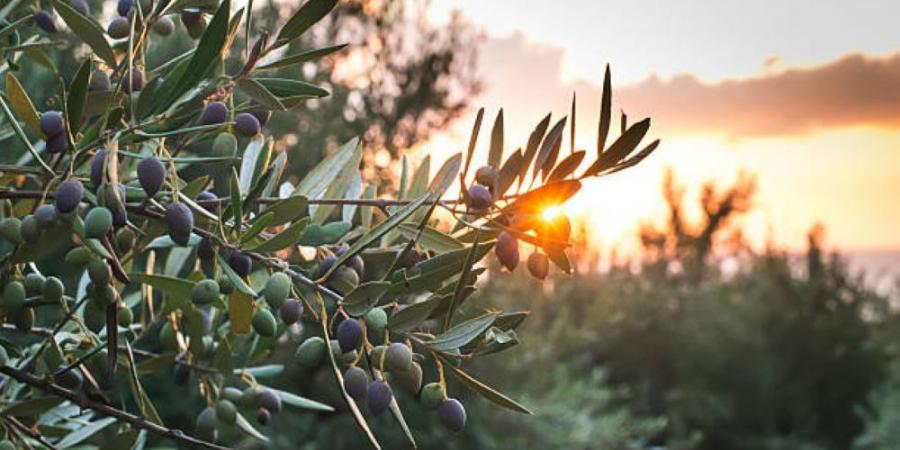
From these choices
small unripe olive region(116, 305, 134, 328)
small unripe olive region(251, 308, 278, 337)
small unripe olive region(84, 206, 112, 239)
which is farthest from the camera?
small unripe olive region(116, 305, 134, 328)

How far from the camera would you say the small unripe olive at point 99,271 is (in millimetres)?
481

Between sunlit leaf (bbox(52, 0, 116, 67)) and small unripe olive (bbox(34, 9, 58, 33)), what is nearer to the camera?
sunlit leaf (bbox(52, 0, 116, 67))

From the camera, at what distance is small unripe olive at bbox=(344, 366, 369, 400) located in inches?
18.9

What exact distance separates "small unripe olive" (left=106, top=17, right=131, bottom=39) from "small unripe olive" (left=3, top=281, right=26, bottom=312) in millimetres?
140

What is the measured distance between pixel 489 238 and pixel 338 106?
17.2 feet

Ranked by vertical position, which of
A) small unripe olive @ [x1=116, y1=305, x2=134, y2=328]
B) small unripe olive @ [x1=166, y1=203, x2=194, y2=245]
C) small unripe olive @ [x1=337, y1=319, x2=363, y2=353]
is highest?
small unripe olive @ [x1=166, y1=203, x2=194, y2=245]

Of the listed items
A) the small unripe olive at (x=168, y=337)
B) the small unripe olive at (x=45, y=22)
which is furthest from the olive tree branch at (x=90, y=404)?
the small unripe olive at (x=45, y=22)

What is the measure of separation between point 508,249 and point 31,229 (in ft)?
0.69

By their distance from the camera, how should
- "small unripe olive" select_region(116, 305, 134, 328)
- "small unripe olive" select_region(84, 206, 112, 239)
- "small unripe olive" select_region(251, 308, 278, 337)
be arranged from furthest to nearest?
"small unripe olive" select_region(116, 305, 134, 328) → "small unripe olive" select_region(251, 308, 278, 337) → "small unripe olive" select_region(84, 206, 112, 239)

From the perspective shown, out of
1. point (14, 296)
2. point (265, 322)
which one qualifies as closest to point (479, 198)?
point (265, 322)

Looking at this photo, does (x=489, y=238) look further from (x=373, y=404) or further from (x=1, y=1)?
(x=1, y=1)

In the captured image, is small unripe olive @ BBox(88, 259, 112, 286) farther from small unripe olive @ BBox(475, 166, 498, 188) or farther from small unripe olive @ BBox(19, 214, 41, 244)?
small unripe olive @ BBox(475, 166, 498, 188)

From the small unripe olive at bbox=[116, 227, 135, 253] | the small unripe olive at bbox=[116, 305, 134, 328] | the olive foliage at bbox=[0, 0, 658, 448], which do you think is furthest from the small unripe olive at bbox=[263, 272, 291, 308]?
the small unripe olive at bbox=[116, 305, 134, 328]

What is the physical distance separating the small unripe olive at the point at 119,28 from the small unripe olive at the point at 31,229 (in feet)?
0.45
